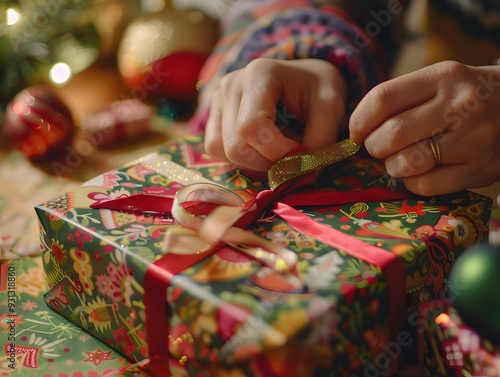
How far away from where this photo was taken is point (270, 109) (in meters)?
0.62

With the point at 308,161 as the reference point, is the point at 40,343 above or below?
below

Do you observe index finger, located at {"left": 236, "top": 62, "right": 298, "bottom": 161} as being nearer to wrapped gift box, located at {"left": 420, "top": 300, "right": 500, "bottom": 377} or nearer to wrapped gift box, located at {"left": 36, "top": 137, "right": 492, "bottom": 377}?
wrapped gift box, located at {"left": 36, "top": 137, "right": 492, "bottom": 377}

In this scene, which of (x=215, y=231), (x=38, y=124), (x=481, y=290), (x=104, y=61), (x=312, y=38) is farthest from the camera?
(x=104, y=61)

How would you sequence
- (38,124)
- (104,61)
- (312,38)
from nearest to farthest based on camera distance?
(312,38)
(38,124)
(104,61)

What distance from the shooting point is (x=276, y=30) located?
2.58ft

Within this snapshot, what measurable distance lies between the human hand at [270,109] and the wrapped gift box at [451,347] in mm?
213

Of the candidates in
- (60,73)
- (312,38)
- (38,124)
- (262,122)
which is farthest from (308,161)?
(60,73)

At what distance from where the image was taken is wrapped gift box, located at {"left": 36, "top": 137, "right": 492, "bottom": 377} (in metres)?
0.45

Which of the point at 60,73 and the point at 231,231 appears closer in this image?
the point at 231,231

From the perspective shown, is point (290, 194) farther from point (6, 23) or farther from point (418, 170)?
point (6, 23)

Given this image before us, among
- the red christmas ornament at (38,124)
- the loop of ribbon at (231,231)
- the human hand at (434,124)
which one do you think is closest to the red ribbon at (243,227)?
the loop of ribbon at (231,231)

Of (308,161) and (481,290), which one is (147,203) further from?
(481,290)

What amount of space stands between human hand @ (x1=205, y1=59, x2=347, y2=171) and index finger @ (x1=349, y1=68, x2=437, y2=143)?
0.22 feet

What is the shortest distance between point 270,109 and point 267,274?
19 cm
